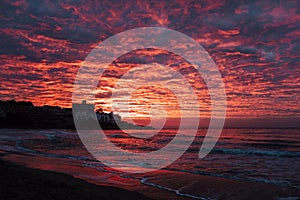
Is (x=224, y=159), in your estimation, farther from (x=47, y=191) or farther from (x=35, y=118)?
(x=35, y=118)

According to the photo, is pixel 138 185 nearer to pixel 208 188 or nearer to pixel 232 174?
pixel 208 188

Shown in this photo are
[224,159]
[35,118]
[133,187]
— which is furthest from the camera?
[35,118]

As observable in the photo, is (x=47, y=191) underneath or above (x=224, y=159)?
above

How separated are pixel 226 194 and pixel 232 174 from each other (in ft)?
14.6

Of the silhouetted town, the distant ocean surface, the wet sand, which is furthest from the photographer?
the silhouetted town

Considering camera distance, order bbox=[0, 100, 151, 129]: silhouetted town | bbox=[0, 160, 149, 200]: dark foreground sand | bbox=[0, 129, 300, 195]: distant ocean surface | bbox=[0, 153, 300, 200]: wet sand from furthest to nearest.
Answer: bbox=[0, 100, 151, 129]: silhouetted town, bbox=[0, 129, 300, 195]: distant ocean surface, bbox=[0, 153, 300, 200]: wet sand, bbox=[0, 160, 149, 200]: dark foreground sand

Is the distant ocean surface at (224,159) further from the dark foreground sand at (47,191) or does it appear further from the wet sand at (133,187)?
the dark foreground sand at (47,191)

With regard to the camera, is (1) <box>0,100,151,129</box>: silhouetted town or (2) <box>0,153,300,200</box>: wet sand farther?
(1) <box>0,100,151,129</box>: silhouetted town

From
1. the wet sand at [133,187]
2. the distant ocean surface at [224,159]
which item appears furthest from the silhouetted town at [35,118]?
the wet sand at [133,187]

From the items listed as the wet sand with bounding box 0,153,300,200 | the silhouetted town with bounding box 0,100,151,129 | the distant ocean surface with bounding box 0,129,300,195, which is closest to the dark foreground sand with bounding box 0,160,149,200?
the wet sand with bounding box 0,153,300,200

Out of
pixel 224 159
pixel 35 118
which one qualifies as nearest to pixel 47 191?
pixel 224 159

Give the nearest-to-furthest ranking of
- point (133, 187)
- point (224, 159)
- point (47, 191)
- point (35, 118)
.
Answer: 1. point (47, 191)
2. point (133, 187)
3. point (224, 159)
4. point (35, 118)

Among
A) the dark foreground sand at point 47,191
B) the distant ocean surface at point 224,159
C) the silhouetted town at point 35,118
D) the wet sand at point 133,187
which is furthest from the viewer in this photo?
the silhouetted town at point 35,118

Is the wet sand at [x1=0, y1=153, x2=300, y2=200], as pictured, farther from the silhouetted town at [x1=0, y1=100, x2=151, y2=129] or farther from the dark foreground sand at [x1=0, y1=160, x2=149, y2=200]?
the silhouetted town at [x1=0, y1=100, x2=151, y2=129]
